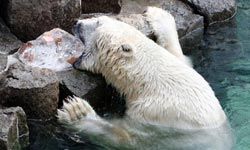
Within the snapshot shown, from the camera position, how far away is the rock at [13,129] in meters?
5.29

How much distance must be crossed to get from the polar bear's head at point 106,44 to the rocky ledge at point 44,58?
7.0 inches

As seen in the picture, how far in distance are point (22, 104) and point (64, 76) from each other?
582 millimetres

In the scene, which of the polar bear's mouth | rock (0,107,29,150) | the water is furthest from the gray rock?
rock (0,107,29,150)

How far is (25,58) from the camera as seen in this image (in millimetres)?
6512

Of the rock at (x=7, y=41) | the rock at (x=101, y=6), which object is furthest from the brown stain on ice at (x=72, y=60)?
the rock at (x=101, y=6)

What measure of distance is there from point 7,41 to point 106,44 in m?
1.27

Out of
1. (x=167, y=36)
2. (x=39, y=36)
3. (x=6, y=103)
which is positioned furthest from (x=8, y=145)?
(x=167, y=36)

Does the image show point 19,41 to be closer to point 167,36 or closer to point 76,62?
point 76,62

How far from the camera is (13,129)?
5.45m

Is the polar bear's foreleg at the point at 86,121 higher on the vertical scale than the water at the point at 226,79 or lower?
higher

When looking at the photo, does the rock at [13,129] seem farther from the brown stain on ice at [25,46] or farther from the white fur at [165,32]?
the white fur at [165,32]

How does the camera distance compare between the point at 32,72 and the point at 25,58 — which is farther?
the point at 25,58

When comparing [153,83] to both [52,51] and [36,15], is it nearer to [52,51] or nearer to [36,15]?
[52,51]

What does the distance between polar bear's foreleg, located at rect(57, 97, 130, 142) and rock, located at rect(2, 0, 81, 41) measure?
149 centimetres
